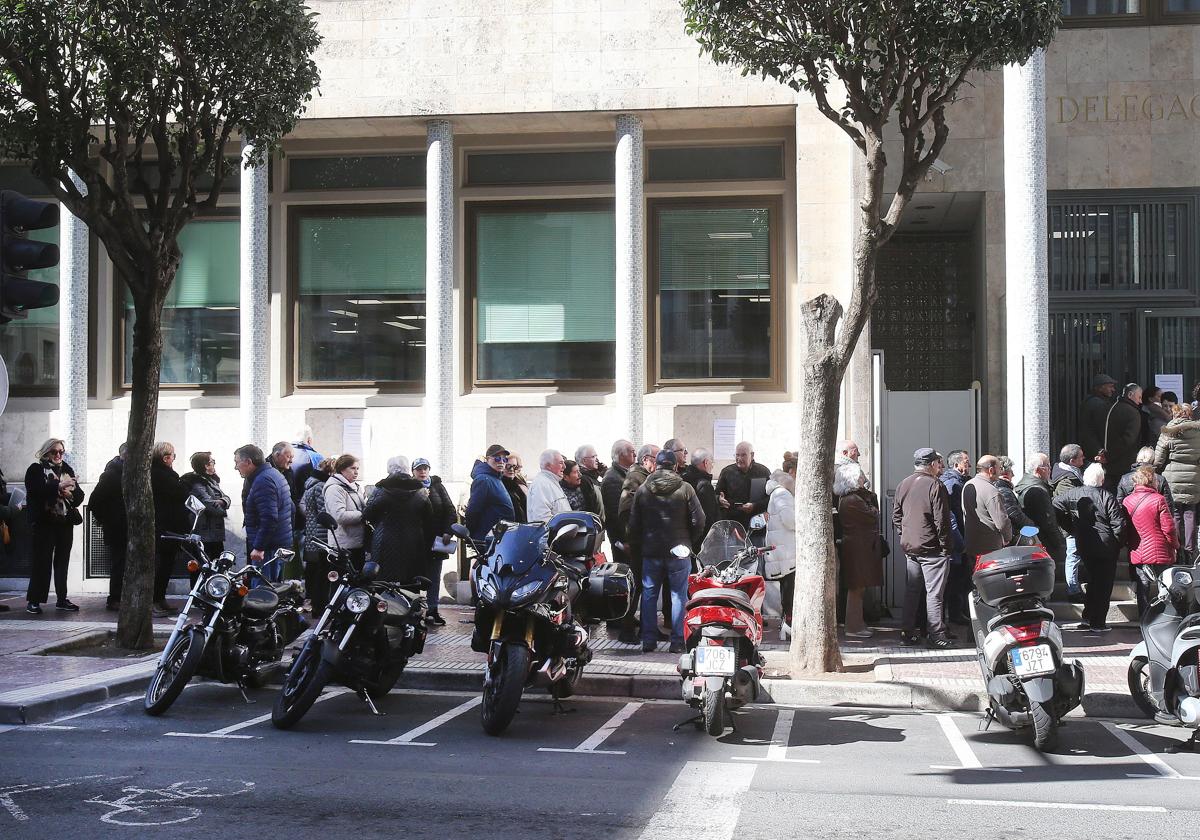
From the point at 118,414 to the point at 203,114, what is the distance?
7230mm

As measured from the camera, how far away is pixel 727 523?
31.8ft

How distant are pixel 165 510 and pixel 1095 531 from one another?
959cm

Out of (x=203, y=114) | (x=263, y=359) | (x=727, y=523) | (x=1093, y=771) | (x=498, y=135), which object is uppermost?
(x=498, y=135)

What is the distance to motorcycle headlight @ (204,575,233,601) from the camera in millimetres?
9539

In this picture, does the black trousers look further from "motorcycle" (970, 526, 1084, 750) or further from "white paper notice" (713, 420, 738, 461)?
"motorcycle" (970, 526, 1084, 750)

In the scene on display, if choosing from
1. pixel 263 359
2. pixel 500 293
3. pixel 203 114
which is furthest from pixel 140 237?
pixel 500 293

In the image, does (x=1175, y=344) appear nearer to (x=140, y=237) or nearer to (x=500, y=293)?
(x=500, y=293)

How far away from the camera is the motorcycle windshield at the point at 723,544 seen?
9.58 metres

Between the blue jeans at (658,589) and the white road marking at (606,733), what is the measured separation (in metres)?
1.92

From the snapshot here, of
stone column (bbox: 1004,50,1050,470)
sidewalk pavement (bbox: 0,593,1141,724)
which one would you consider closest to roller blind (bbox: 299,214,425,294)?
sidewalk pavement (bbox: 0,593,1141,724)

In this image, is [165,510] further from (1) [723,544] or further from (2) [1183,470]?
(2) [1183,470]

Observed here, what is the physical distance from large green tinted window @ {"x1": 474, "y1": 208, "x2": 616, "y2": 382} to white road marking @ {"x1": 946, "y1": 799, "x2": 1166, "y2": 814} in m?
11.0

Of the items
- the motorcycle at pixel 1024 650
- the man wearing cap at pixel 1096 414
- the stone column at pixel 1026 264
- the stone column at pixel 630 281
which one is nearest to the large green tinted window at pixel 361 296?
the stone column at pixel 630 281

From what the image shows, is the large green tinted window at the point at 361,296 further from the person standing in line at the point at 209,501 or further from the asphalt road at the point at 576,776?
the asphalt road at the point at 576,776
